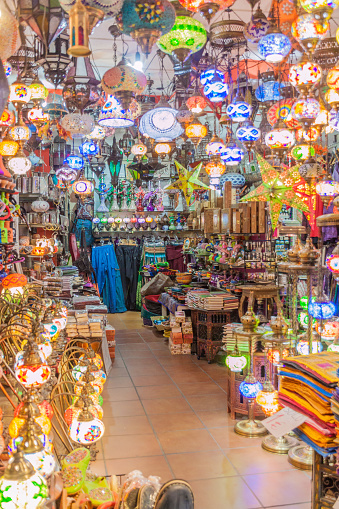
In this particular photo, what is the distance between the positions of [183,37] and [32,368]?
5.76ft

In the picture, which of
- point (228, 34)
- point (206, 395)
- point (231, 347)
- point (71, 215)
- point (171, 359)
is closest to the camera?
point (228, 34)

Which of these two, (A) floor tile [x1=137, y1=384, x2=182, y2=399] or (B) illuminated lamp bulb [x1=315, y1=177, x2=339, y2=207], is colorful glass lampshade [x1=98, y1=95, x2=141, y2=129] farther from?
(A) floor tile [x1=137, y1=384, x2=182, y2=399]

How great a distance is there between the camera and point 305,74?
2852 millimetres

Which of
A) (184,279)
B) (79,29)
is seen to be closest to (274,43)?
(79,29)

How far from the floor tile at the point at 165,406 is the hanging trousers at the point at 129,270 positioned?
6.46m

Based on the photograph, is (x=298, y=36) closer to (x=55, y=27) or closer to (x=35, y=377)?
(x=55, y=27)

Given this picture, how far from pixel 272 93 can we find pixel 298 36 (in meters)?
2.25

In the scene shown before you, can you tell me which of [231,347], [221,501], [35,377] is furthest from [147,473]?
[35,377]

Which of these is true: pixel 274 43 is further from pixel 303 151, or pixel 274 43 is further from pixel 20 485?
pixel 20 485

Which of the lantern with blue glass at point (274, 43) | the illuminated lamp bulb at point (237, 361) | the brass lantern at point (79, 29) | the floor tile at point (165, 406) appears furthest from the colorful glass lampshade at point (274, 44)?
the floor tile at point (165, 406)

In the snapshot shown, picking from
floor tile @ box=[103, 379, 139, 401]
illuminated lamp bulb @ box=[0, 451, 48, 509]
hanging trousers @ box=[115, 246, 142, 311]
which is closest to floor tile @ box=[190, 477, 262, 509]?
floor tile @ box=[103, 379, 139, 401]

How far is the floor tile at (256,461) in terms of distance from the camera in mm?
3658

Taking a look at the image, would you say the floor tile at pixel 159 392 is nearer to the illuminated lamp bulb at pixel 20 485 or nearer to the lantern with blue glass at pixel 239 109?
the lantern with blue glass at pixel 239 109

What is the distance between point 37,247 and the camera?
577 centimetres
